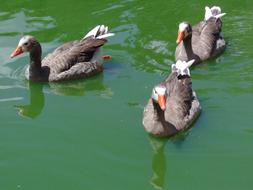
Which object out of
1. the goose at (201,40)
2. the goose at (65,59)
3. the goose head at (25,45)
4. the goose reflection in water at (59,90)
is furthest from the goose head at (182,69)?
the goose head at (25,45)

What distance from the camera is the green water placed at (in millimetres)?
8930

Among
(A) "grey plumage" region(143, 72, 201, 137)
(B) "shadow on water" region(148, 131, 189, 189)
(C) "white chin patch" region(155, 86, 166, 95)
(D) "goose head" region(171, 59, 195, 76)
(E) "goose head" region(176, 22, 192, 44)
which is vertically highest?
(C) "white chin patch" region(155, 86, 166, 95)

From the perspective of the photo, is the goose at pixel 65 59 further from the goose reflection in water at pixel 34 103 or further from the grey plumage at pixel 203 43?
the grey plumage at pixel 203 43

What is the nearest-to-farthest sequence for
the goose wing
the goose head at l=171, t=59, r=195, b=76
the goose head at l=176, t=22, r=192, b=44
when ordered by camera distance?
the goose head at l=171, t=59, r=195, b=76 → the goose head at l=176, t=22, r=192, b=44 → the goose wing

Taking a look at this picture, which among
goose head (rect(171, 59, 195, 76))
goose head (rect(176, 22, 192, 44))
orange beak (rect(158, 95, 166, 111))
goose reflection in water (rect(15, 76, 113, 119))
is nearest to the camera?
orange beak (rect(158, 95, 166, 111))

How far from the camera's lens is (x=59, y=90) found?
11875mm

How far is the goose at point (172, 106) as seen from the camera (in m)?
9.63

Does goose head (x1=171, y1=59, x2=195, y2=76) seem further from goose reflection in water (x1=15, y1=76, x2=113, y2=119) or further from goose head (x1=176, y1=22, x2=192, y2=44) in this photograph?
goose reflection in water (x1=15, y1=76, x2=113, y2=119)

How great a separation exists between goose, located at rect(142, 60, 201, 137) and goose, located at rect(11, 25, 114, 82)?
209 centimetres

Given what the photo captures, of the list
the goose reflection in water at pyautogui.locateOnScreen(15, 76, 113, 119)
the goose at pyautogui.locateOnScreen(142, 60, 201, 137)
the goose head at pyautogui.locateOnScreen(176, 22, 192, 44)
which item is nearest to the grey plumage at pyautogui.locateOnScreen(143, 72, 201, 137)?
the goose at pyautogui.locateOnScreen(142, 60, 201, 137)

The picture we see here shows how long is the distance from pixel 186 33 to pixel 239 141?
3.34 metres

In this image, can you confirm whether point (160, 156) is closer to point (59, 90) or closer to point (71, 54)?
point (59, 90)

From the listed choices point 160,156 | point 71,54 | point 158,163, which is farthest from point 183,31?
point 158,163

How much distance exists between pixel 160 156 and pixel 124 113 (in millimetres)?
1359
